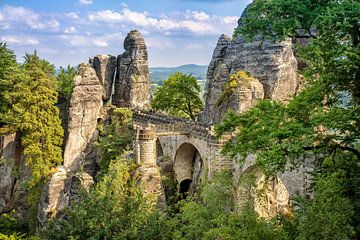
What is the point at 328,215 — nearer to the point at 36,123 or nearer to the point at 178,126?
the point at 178,126

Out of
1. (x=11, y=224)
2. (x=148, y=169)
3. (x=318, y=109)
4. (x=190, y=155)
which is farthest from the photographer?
(x=190, y=155)

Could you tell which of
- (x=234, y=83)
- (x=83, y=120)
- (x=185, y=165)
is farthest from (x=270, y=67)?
(x=83, y=120)

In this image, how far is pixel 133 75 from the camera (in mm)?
36969

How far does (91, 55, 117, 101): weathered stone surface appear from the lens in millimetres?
37531

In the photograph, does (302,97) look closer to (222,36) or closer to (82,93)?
(82,93)

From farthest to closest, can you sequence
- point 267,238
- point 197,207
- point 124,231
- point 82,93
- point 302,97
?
1. point 82,93
2. point 124,231
3. point 197,207
4. point 267,238
5. point 302,97

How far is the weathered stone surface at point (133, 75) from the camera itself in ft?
122

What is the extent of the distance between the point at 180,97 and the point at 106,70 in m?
7.41

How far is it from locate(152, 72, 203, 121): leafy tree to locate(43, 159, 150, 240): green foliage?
20.1 metres

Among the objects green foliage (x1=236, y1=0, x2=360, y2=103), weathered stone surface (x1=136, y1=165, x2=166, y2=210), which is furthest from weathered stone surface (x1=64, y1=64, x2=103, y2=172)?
green foliage (x1=236, y1=0, x2=360, y2=103)

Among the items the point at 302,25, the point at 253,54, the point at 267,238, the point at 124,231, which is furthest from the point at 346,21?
the point at 253,54

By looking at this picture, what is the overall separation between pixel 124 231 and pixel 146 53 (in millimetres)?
23725

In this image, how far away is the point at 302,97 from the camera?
34.3 feet

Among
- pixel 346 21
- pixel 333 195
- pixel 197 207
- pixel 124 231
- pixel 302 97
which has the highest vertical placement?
pixel 346 21
